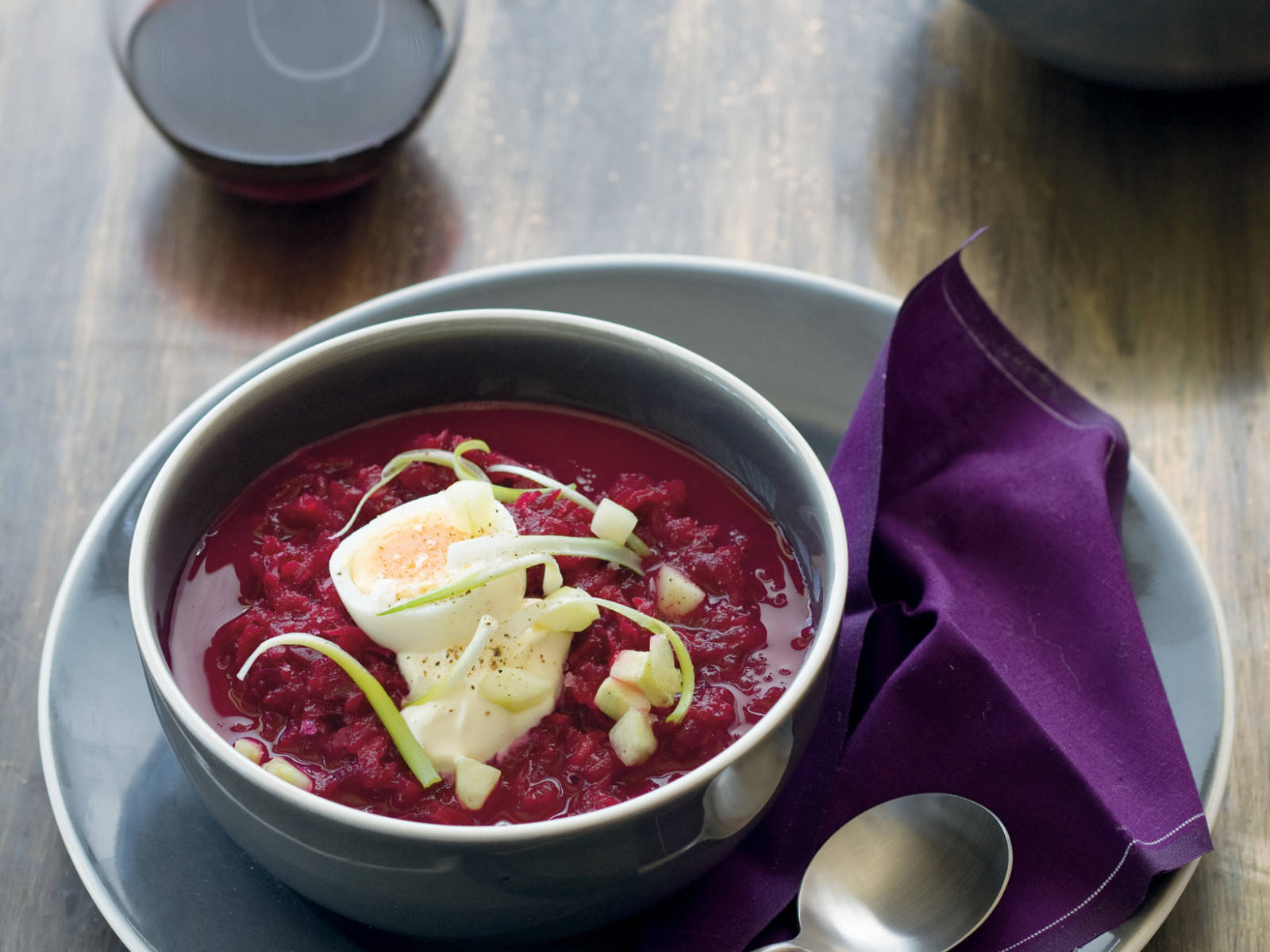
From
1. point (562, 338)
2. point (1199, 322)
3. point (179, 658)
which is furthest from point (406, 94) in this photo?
point (1199, 322)

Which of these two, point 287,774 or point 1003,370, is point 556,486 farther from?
point 1003,370

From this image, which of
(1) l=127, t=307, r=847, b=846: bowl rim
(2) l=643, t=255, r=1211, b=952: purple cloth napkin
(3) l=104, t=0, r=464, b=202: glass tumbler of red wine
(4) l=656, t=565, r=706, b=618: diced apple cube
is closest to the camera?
(1) l=127, t=307, r=847, b=846: bowl rim

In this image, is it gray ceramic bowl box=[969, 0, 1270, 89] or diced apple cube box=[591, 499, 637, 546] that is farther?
gray ceramic bowl box=[969, 0, 1270, 89]

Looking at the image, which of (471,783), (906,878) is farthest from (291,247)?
(906,878)

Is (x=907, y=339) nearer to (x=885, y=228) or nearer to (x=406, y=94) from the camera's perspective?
(x=885, y=228)

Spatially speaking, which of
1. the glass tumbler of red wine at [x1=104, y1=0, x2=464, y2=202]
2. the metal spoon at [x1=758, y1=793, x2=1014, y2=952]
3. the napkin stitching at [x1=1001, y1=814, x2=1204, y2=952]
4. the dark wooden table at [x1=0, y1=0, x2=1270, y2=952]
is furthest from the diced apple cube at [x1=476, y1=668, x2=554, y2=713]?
the glass tumbler of red wine at [x1=104, y1=0, x2=464, y2=202]

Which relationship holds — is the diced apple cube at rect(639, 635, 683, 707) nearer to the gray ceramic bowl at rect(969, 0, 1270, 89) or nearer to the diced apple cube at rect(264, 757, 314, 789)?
the diced apple cube at rect(264, 757, 314, 789)
